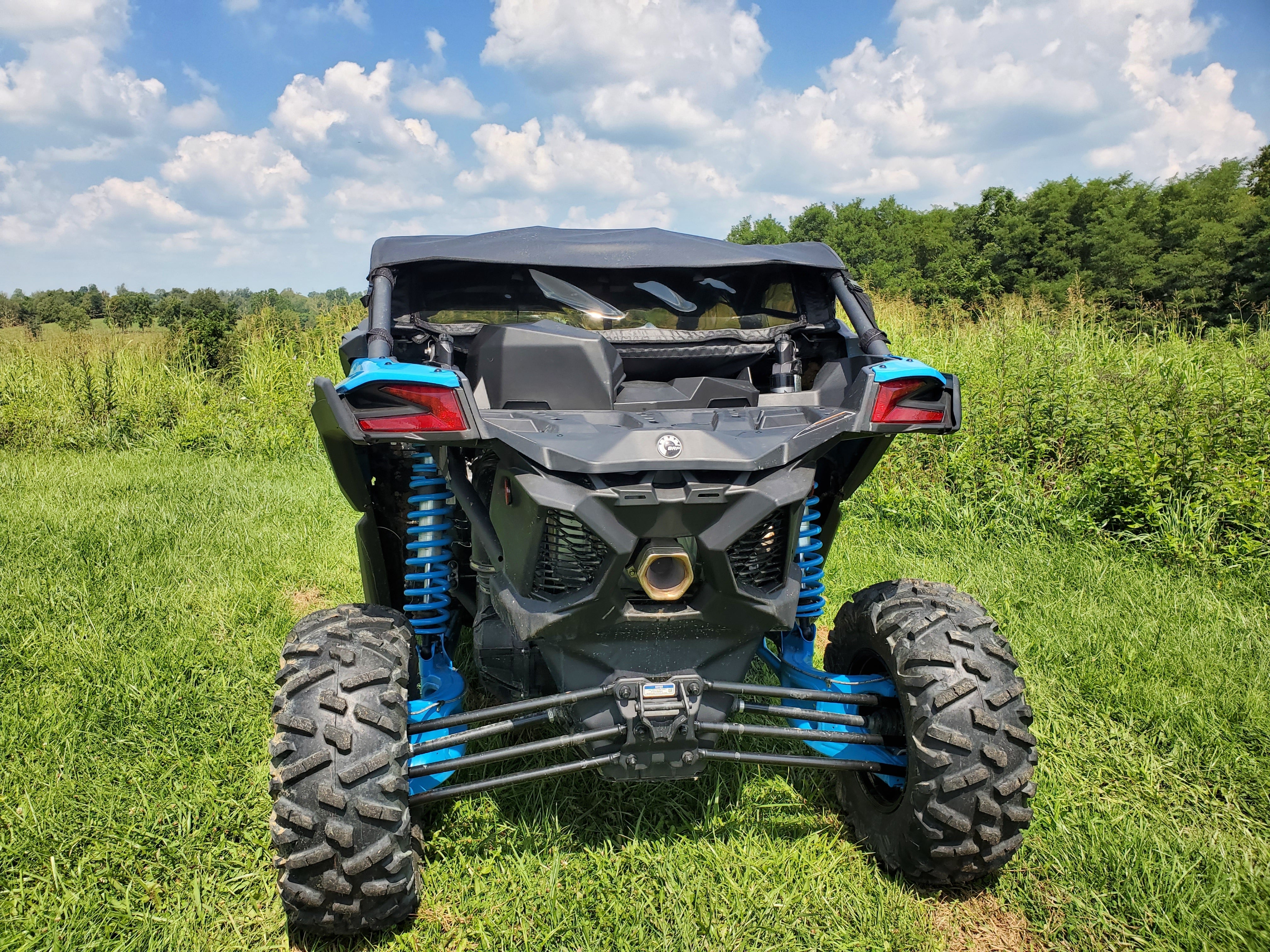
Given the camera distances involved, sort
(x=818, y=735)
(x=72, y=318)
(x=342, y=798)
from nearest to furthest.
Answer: (x=342, y=798), (x=818, y=735), (x=72, y=318)

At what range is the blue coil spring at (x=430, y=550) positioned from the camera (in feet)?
9.77

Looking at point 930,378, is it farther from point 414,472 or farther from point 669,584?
point 414,472

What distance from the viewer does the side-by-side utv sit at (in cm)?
208

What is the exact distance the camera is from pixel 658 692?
2.23 meters

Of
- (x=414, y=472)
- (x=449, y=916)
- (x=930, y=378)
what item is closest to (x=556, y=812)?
(x=449, y=916)

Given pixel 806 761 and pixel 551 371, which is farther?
pixel 551 371

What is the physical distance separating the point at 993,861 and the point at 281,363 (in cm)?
989

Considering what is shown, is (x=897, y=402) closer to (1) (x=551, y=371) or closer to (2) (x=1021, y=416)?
(1) (x=551, y=371)

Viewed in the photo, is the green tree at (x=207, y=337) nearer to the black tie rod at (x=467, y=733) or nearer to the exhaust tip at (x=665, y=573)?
the black tie rod at (x=467, y=733)

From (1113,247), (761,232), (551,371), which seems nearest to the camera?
(551,371)

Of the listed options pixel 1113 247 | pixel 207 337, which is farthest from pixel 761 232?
pixel 207 337

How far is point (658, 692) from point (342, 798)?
0.86m

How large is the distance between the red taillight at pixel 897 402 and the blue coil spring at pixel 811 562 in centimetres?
58

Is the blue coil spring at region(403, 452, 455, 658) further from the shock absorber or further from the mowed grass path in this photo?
the shock absorber
